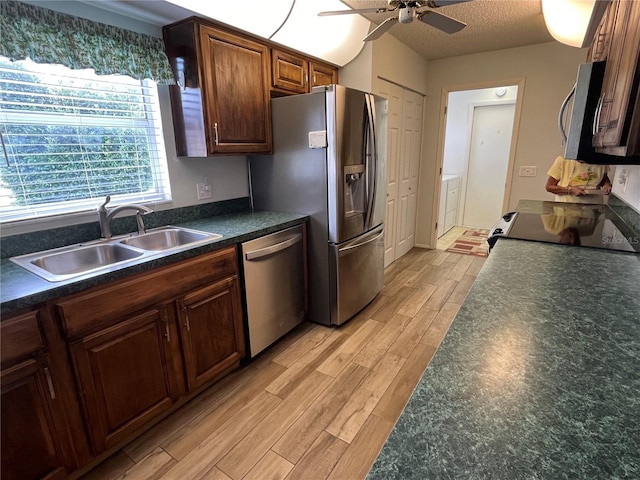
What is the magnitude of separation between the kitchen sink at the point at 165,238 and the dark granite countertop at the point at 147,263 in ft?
0.25

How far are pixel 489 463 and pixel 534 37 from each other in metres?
4.05

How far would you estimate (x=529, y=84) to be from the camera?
3.55 m

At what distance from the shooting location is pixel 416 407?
59cm

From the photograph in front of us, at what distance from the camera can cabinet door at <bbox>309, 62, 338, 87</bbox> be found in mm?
2682

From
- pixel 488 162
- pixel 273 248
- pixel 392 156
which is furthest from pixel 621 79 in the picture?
pixel 488 162

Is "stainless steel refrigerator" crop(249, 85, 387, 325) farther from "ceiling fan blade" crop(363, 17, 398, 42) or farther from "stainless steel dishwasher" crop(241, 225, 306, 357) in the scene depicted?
"ceiling fan blade" crop(363, 17, 398, 42)

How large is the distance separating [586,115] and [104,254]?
2.41 m

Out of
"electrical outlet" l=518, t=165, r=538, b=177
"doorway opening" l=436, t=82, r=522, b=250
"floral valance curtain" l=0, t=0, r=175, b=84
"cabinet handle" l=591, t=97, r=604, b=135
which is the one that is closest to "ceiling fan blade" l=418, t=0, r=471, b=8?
"cabinet handle" l=591, t=97, r=604, b=135

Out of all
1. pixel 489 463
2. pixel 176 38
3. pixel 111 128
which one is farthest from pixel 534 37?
pixel 489 463

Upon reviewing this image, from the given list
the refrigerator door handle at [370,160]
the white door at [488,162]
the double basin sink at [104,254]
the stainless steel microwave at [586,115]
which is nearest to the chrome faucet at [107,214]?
the double basin sink at [104,254]

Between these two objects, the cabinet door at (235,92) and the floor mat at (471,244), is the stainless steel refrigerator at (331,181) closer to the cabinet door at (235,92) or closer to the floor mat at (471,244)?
the cabinet door at (235,92)

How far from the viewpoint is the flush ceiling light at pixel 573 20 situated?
1603 mm

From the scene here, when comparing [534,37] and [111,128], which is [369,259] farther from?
[534,37]

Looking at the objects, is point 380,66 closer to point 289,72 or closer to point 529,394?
point 289,72
